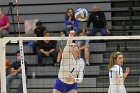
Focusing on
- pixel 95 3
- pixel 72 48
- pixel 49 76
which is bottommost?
pixel 49 76

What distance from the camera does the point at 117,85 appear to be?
8625 millimetres

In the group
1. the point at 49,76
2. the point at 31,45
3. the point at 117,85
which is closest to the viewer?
the point at 117,85

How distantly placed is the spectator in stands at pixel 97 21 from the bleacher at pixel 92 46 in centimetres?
36

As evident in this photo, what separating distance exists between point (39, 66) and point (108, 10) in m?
3.00

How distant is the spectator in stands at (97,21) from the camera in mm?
12938

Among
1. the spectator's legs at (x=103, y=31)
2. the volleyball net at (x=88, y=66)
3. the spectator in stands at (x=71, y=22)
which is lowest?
the volleyball net at (x=88, y=66)

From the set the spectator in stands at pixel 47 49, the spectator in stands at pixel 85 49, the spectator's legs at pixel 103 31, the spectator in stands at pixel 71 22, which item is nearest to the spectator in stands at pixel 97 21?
the spectator's legs at pixel 103 31

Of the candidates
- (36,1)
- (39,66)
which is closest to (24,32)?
(36,1)

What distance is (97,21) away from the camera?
1298 centimetres

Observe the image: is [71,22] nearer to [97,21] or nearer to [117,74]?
[97,21]

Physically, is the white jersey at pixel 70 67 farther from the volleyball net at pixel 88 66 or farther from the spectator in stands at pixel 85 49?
the spectator in stands at pixel 85 49

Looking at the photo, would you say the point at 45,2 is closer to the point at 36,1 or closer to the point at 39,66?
the point at 36,1

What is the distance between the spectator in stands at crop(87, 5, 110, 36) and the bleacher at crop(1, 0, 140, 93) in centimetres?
36

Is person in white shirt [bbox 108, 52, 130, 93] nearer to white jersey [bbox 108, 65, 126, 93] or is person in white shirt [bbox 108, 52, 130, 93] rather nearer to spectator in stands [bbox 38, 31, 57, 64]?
white jersey [bbox 108, 65, 126, 93]
